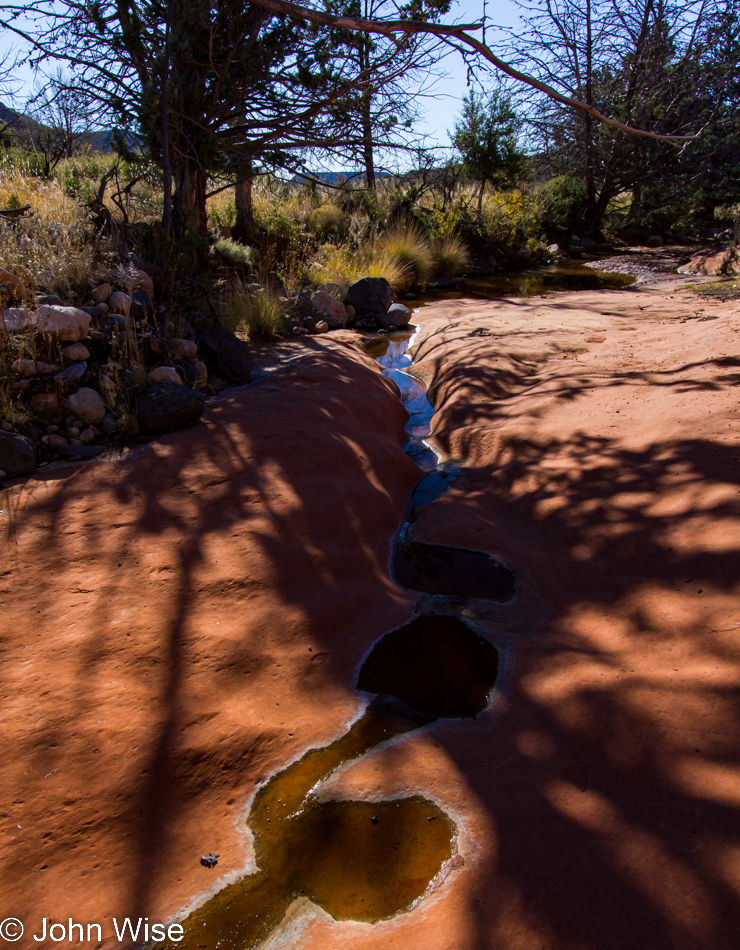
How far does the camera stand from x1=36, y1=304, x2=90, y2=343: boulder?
4.32 meters

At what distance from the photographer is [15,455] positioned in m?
3.63

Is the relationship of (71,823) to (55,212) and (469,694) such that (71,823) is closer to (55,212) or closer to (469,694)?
(469,694)

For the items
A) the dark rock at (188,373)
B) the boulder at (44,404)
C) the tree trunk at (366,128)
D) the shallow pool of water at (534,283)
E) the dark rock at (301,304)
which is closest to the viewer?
the boulder at (44,404)

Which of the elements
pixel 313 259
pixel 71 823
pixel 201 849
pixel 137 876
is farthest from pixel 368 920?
pixel 313 259

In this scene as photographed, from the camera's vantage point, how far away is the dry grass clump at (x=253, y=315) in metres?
7.22

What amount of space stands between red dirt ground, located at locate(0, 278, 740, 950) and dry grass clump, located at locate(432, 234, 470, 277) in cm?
863

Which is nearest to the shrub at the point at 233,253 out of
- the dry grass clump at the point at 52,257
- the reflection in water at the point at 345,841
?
the dry grass clump at the point at 52,257

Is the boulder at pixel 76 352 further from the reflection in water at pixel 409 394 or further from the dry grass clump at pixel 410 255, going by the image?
the dry grass clump at pixel 410 255

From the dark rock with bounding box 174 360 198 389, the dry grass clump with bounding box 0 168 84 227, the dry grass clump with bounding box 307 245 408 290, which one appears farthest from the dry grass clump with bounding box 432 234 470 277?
the dark rock with bounding box 174 360 198 389

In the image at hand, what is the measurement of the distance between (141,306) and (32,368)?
1.38 m

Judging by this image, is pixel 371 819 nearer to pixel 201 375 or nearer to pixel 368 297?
pixel 201 375

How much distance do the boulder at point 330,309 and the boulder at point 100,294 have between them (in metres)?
3.96

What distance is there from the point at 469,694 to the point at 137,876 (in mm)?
1374

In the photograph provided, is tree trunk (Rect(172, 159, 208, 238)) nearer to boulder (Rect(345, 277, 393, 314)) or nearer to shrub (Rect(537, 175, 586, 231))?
boulder (Rect(345, 277, 393, 314))
